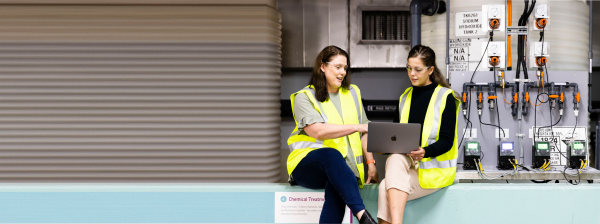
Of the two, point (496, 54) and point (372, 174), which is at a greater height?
point (496, 54)

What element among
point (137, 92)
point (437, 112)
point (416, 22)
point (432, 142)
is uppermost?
point (416, 22)

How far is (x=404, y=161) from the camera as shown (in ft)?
6.97

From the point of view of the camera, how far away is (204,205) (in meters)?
2.51

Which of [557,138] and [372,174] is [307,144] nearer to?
[372,174]

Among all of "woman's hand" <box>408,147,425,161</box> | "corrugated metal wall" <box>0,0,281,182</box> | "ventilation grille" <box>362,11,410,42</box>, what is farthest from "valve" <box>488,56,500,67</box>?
"corrugated metal wall" <box>0,0,281,182</box>

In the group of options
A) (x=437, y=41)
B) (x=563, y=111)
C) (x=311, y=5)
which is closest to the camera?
(x=563, y=111)

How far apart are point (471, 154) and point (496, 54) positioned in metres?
0.82

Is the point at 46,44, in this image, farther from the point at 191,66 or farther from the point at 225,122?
the point at 225,122

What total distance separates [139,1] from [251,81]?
4.12 ft

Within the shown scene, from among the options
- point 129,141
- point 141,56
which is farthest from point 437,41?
point 129,141

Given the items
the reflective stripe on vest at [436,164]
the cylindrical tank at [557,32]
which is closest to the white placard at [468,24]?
the cylindrical tank at [557,32]

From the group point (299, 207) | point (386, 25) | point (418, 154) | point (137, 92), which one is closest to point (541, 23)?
point (386, 25)

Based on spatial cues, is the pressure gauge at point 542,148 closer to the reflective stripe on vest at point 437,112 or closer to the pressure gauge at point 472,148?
the pressure gauge at point 472,148

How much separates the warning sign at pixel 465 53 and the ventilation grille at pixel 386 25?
0.98m
